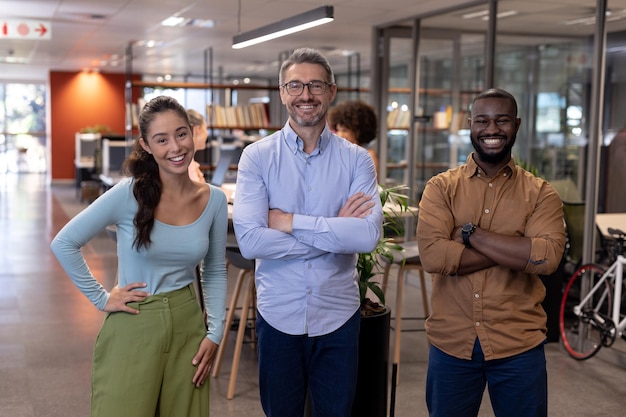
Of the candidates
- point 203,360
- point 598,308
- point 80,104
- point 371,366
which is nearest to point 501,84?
point 598,308

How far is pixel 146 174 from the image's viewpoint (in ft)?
7.97

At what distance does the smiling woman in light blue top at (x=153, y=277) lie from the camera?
2.32 metres

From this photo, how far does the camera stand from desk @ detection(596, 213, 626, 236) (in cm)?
556

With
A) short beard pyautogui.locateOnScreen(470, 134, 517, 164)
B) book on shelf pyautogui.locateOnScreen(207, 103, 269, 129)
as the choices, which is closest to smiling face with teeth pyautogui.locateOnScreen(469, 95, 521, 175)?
short beard pyautogui.locateOnScreen(470, 134, 517, 164)

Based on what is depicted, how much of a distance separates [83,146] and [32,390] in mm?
14093

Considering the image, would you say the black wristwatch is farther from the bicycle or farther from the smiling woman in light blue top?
the bicycle

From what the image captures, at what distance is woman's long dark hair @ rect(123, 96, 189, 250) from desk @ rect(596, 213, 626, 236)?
401 centimetres

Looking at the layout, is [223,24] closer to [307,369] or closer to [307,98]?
[307,98]

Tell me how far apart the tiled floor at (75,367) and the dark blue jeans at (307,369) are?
1748 mm

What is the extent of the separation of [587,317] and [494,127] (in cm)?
330

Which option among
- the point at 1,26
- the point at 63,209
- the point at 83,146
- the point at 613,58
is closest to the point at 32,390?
the point at 613,58

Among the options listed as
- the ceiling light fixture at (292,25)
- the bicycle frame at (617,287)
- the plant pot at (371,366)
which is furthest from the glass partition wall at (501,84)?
the plant pot at (371,366)

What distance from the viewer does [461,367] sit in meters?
2.56

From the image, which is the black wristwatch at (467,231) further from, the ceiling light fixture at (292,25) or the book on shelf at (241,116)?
the book on shelf at (241,116)
